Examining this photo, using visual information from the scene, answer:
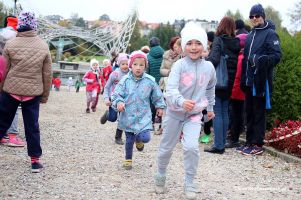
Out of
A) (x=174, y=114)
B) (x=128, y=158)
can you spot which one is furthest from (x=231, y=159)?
(x=174, y=114)

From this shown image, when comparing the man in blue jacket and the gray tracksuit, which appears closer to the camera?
the gray tracksuit

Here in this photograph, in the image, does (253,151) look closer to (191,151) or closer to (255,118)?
(255,118)

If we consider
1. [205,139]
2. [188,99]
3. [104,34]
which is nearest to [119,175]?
[188,99]

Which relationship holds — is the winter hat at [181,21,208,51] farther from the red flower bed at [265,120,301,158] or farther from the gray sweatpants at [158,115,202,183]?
the red flower bed at [265,120,301,158]

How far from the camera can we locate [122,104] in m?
6.05

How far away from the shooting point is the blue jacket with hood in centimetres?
717

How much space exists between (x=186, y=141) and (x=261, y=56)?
2756mm

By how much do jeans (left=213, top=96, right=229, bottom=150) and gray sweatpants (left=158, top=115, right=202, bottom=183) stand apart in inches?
95.9

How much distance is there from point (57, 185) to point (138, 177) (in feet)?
3.45

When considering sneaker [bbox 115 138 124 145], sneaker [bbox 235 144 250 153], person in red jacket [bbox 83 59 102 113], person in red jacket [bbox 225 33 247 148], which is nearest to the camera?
sneaker [bbox 235 144 250 153]

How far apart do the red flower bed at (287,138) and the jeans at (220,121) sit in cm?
97

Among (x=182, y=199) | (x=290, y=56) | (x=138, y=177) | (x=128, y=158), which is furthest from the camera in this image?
(x=290, y=56)

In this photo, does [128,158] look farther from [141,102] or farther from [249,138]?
[249,138]

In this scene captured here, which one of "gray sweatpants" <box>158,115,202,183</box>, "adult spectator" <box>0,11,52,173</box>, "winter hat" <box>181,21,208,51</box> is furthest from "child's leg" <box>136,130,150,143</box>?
"winter hat" <box>181,21,208,51</box>
